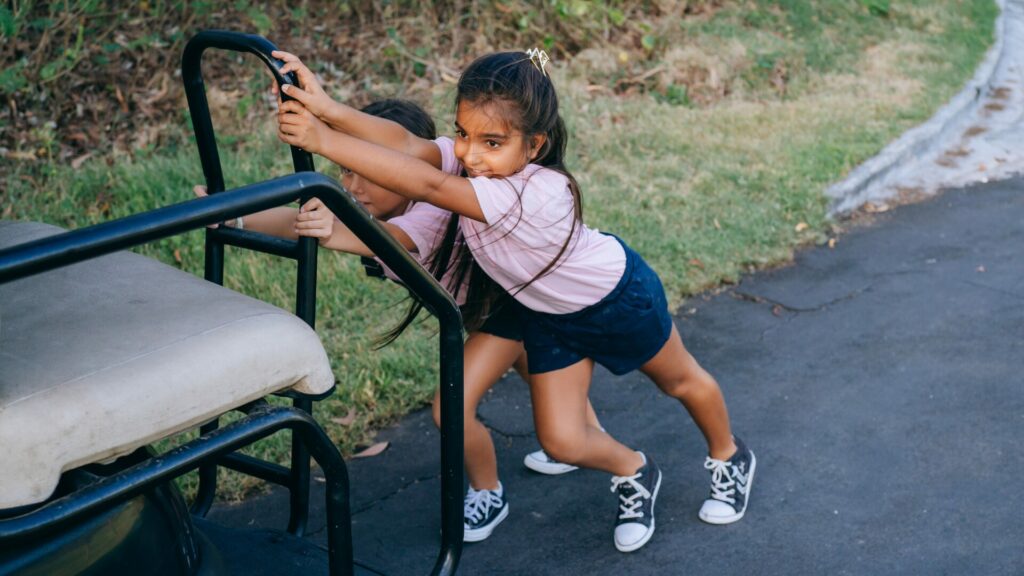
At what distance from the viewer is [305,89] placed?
89.2 inches

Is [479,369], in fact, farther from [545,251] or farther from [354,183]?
[354,183]

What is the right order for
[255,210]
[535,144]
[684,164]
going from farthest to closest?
[684,164], [535,144], [255,210]

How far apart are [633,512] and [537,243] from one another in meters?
0.90

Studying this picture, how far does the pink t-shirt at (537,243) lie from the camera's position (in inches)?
98.4

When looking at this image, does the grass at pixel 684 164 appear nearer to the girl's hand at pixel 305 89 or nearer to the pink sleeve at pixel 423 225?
the pink sleeve at pixel 423 225

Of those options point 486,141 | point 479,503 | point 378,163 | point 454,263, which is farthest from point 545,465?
point 378,163

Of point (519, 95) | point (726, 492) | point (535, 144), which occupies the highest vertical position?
point (519, 95)

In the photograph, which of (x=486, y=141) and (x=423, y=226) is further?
(x=423, y=226)

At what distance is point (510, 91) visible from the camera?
2.52m

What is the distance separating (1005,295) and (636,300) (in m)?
2.58

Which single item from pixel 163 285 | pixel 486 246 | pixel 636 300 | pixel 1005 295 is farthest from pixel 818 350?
pixel 163 285

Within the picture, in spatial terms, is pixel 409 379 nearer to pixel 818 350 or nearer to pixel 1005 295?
pixel 818 350

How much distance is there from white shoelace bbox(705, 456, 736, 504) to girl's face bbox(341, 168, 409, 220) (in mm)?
1202

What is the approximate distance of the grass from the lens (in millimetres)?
4445
